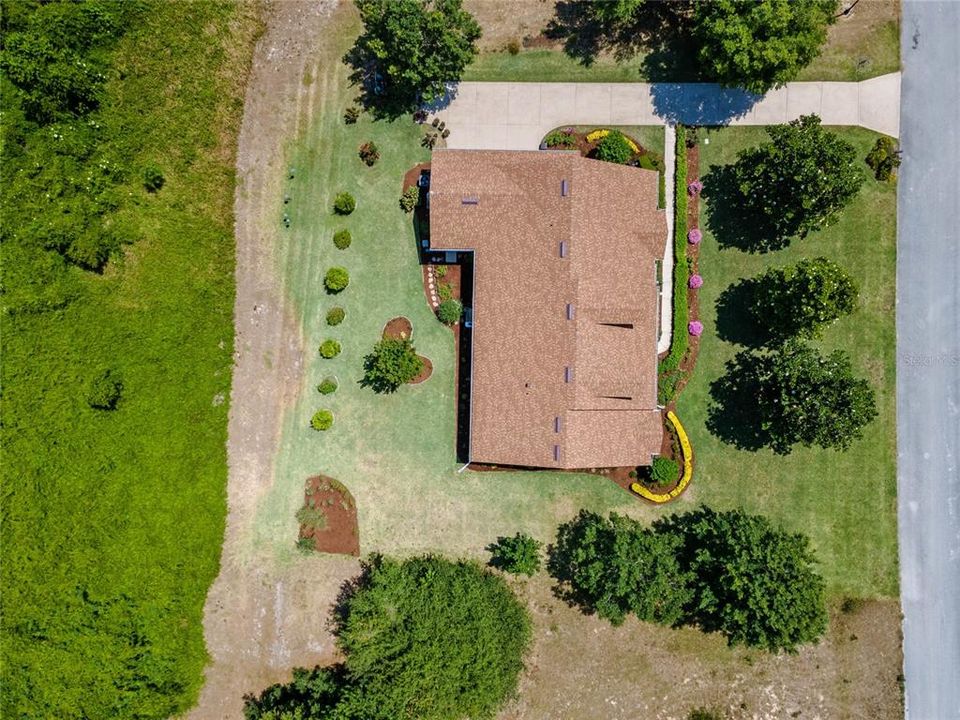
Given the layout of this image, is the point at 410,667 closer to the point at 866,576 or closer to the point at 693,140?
the point at 866,576

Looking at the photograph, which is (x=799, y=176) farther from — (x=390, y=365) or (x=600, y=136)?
(x=390, y=365)

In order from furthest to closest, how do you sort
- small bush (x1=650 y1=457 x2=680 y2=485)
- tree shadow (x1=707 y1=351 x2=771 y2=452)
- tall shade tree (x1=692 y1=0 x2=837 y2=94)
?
tree shadow (x1=707 y1=351 x2=771 y2=452)
small bush (x1=650 y1=457 x2=680 y2=485)
tall shade tree (x1=692 y1=0 x2=837 y2=94)

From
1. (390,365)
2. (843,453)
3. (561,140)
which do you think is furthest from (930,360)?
(390,365)

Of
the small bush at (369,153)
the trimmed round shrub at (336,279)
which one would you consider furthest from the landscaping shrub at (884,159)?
the trimmed round shrub at (336,279)

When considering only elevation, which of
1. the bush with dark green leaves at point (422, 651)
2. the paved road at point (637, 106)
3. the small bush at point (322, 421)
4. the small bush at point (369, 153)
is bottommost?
the bush with dark green leaves at point (422, 651)

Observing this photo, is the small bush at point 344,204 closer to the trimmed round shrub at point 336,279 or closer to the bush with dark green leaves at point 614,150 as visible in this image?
the trimmed round shrub at point 336,279

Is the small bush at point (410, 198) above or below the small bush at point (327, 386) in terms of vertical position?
above

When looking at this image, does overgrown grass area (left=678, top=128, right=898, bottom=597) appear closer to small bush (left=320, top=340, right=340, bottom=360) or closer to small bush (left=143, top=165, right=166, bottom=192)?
small bush (left=320, top=340, right=340, bottom=360)

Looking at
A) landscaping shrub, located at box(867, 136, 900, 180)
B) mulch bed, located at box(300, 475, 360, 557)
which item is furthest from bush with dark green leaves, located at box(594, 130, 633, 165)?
mulch bed, located at box(300, 475, 360, 557)
